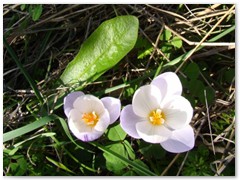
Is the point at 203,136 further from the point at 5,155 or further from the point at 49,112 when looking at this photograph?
the point at 5,155

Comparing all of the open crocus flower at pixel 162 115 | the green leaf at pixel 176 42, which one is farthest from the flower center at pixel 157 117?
the green leaf at pixel 176 42

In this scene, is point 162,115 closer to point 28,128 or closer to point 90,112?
point 90,112

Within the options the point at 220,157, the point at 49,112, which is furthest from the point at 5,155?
the point at 220,157

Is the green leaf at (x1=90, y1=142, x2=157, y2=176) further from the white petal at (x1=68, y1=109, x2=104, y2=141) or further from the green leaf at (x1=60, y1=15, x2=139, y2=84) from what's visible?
the green leaf at (x1=60, y1=15, x2=139, y2=84)

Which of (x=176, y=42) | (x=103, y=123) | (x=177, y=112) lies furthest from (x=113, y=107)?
(x=176, y=42)

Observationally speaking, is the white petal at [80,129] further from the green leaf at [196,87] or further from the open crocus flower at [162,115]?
the green leaf at [196,87]
